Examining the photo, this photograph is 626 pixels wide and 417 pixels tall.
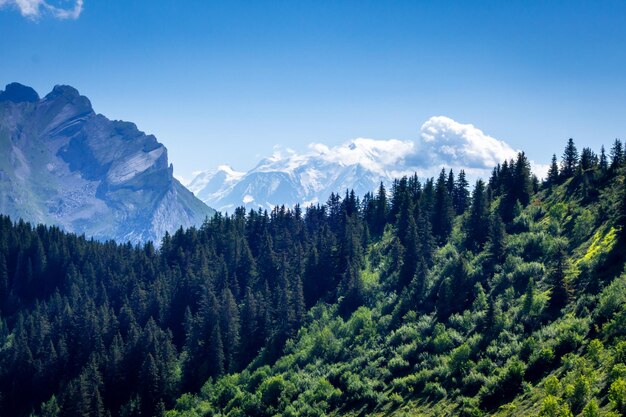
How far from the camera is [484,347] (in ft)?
231

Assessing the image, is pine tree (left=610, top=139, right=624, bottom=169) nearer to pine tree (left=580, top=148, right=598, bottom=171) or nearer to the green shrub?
pine tree (left=580, top=148, right=598, bottom=171)

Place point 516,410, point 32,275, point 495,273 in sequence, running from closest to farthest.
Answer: point 516,410, point 495,273, point 32,275

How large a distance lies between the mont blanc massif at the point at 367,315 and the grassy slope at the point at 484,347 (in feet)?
0.93

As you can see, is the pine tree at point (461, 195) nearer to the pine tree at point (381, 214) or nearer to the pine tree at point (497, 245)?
the pine tree at point (381, 214)

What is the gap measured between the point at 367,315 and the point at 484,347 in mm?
30335

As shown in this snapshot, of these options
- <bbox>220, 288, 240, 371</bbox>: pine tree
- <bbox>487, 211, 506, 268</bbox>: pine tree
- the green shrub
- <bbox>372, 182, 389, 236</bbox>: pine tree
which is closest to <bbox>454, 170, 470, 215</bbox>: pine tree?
<bbox>372, 182, 389, 236</bbox>: pine tree

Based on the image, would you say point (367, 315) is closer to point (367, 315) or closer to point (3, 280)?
point (367, 315)

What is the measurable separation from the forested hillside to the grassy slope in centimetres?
26

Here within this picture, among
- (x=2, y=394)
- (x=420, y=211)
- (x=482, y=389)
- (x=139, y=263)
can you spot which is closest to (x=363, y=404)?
(x=482, y=389)

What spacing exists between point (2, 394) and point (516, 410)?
104365 millimetres

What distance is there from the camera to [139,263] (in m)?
163

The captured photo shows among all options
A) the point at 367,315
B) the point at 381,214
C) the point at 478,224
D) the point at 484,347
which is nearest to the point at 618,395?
the point at 484,347

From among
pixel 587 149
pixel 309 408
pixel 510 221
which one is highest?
pixel 587 149

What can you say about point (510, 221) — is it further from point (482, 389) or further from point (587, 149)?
point (482, 389)
